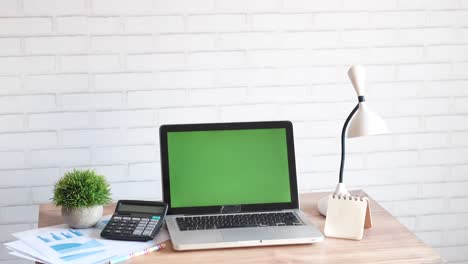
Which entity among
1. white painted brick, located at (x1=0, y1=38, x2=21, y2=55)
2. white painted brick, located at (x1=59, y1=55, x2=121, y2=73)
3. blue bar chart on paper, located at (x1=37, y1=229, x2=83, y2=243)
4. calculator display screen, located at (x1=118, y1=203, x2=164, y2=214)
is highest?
white painted brick, located at (x1=0, y1=38, x2=21, y2=55)

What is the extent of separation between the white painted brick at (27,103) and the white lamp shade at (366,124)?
1110mm

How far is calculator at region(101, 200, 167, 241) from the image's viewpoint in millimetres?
1937

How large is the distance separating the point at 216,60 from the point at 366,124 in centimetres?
80

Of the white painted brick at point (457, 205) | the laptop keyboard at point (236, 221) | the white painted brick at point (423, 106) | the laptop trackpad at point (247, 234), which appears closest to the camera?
the laptop trackpad at point (247, 234)

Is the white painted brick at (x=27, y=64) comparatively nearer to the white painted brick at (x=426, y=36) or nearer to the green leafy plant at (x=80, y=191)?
the green leafy plant at (x=80, y=191)

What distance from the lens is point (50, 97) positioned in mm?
2596

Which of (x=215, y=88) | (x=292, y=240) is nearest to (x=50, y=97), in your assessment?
(x=215, y=88)

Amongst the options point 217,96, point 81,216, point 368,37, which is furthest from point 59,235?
point 368,37

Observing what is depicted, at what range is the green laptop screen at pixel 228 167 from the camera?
2.12 metres

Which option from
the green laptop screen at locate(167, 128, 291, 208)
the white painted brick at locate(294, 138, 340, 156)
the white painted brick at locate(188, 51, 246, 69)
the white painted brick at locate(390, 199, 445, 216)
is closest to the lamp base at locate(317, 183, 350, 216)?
the green laptop screen at locate(167, 128, 291, 208)

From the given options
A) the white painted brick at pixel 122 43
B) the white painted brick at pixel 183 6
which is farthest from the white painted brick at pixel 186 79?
the white painted brick at pixel 183 6

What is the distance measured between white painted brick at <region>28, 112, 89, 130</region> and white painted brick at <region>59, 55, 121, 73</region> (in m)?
0.16

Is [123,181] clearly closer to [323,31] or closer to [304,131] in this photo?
[304,131]

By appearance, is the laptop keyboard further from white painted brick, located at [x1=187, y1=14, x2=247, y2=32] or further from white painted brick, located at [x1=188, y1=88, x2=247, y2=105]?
white painted brick, located at [x1=187, y1=14, x2=247, y2=32]
